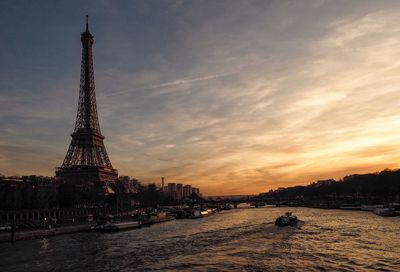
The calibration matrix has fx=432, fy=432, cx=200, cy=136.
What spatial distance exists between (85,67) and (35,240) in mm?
105793

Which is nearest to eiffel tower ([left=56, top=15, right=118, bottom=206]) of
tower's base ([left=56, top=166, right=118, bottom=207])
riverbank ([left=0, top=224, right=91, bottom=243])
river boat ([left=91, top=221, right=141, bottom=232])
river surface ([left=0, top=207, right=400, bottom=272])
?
tower's base ([left=56, top=166, right=118, bottom=207])

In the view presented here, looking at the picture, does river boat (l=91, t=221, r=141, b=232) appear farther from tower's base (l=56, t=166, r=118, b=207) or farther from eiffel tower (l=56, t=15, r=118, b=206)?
eiffel tower (l=56, t=15, r=118, b=206)

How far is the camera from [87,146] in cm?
15950

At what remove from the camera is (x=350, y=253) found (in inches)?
1753

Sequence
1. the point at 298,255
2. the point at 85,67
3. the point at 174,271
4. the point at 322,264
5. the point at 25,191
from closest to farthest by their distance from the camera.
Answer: the point at 174,271, the point at 322,264, the point at 298,255, the point at 25,191, the point at 85,67

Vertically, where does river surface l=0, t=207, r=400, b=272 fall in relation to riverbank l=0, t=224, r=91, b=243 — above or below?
below

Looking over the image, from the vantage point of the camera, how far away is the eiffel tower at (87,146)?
153 meters

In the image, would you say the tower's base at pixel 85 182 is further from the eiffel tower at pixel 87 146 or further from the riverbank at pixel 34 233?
the riverbank at pixel 34 233

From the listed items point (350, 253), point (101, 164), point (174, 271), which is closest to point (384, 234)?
point (350, 253)

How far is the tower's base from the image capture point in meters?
134

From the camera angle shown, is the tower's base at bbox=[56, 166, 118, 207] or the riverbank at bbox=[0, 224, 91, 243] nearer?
the riverbank at bbox=[0, 224, 91, 243]

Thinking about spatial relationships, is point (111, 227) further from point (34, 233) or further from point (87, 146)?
point (87, 146)

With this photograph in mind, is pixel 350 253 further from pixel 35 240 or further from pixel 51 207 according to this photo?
pixel 51 207

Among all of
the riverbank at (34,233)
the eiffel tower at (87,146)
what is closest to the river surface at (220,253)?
the riverbank at (34,233)
